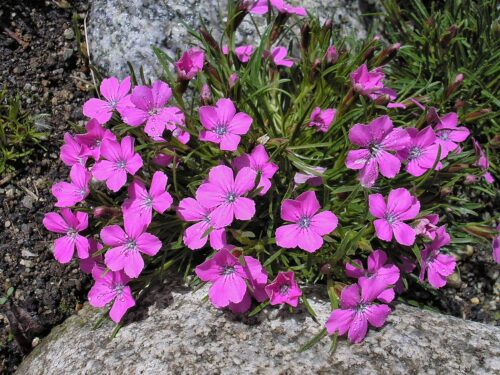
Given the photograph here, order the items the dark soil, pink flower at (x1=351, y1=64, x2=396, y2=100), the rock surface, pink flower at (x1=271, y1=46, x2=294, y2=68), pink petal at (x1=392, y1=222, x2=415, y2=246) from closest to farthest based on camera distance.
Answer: pink petal at (x1=392, y1=222, x2=415, y2=246)
pink flower at (x1=351, y1=64, x2=396, y2=100)
the dark soil
pink flower at (x1=271, y1=46, x2=294, y2=68)
the rock surface

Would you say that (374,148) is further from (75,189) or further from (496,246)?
(75,189)

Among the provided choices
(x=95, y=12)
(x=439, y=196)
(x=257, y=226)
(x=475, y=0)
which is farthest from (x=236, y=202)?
(x=475, y=0)

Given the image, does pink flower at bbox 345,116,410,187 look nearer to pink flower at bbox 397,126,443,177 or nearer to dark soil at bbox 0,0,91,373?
pink flower at bbox 397,126,443,177

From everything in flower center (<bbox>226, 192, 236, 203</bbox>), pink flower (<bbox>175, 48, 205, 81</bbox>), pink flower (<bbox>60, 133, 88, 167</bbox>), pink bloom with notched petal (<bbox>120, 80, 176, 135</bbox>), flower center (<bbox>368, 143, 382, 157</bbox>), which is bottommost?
pink flower (<bbox>60, 133, 88, 167</bbox>)

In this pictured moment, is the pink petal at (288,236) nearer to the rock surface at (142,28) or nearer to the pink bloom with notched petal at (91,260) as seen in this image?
the pink bloom with notched petal at (91,260)

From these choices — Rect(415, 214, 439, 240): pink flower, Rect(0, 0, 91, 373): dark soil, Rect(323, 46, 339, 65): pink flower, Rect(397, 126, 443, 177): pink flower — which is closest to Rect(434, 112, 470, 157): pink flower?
Rect(397, 126, 443, 177): pink flower

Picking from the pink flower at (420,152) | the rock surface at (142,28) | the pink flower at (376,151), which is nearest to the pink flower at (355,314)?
the pink flower at (376,151)

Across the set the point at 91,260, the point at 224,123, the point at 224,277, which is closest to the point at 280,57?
the point at 224,123
